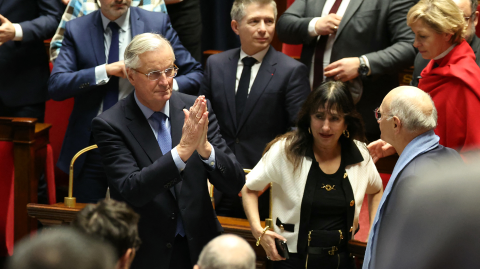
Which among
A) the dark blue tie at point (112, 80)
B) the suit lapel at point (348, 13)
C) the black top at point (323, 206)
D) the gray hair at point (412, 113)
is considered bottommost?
the black top at point (323, 206)

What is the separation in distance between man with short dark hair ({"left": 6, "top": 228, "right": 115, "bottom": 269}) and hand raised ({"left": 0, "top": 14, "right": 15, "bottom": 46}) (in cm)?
253

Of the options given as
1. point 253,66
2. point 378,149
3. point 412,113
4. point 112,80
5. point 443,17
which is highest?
point 443,17

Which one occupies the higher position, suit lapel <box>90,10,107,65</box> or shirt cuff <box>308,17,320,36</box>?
shirt cuff <box>308,17,320,36</box>

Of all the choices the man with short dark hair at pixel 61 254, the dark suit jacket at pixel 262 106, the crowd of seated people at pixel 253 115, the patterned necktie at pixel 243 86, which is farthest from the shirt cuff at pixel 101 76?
the man with short dark hair at pixel 61 254

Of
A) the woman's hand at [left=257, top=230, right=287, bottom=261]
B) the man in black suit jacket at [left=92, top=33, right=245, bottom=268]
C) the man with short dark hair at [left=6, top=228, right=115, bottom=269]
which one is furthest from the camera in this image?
the woman's hand at [left=257, top=230, right=287, bottom=261]

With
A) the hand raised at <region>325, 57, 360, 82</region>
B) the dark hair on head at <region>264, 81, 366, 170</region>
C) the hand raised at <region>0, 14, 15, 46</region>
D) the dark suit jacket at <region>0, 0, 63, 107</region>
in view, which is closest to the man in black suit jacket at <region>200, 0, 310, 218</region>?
the hand raised at <region>325, 57, 360, 82</region>

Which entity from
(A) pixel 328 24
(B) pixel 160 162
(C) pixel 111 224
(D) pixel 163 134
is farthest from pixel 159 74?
(A) pixel 328 24

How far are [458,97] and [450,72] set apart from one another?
11cm

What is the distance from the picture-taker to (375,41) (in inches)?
120

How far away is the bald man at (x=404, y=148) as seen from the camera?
1903 mm

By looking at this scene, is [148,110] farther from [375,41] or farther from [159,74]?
[375,41]

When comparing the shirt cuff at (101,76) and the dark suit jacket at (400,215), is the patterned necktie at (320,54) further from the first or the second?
the dark suit jacket at (400,215)

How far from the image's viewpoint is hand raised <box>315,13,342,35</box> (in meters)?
3.00

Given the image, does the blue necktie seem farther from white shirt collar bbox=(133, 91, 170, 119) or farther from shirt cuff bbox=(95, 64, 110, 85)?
shirt cuff bbox=(95, 64, 110, 85)
